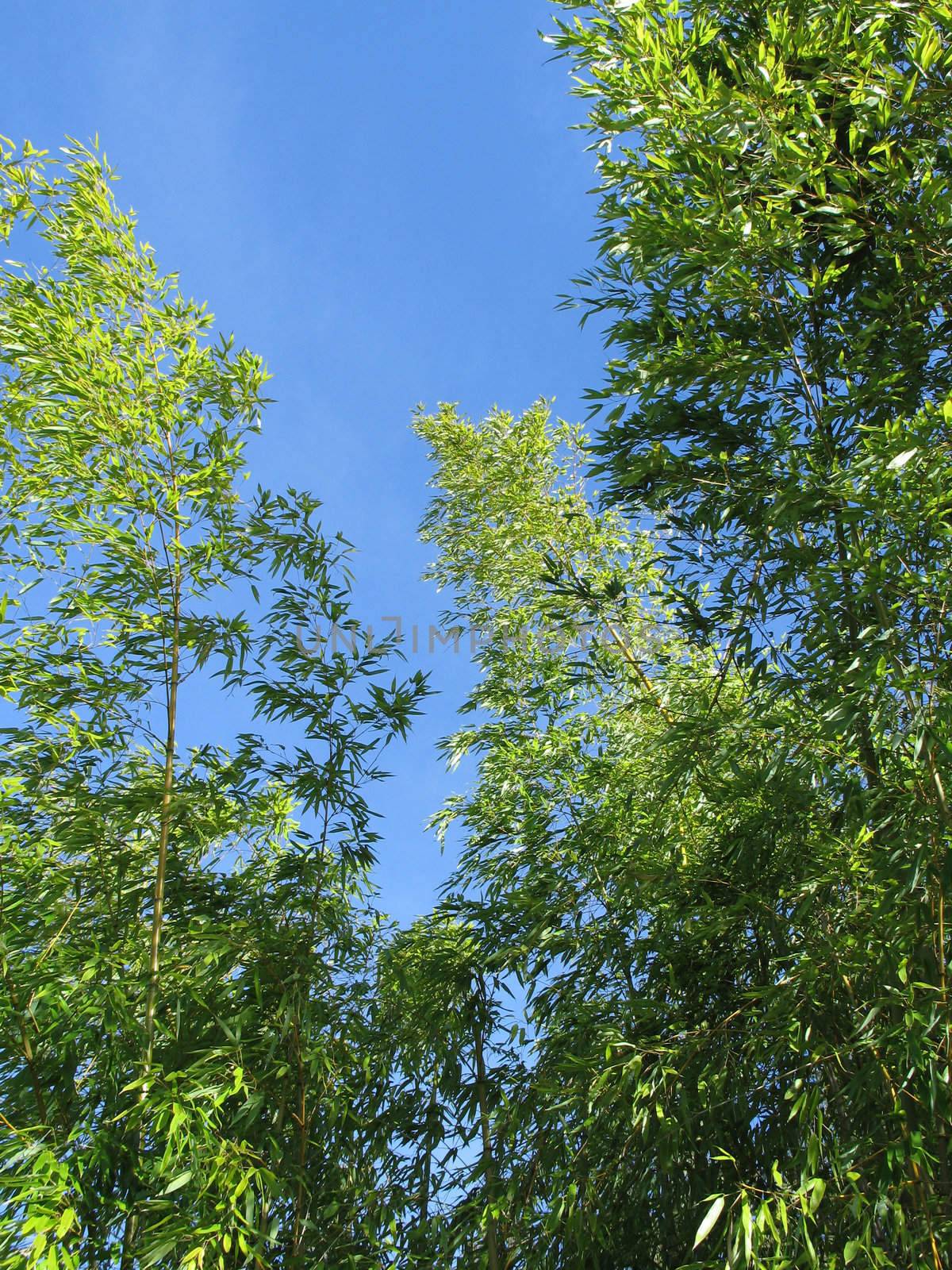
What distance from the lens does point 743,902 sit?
10.3 feet

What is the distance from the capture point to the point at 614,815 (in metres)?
3.90

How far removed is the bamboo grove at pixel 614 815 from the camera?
2662 mm

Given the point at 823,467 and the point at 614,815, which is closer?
the point at 823,467

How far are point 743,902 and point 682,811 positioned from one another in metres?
0.71

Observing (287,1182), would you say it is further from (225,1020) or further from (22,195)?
(22,195)

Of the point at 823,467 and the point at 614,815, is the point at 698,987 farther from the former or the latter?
the point at 823,467

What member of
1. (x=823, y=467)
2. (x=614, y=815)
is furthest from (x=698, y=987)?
(x=823, y=467)

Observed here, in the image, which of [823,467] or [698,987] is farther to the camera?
[698,987]

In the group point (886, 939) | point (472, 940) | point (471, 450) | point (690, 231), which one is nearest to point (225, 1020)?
point (472, 940)

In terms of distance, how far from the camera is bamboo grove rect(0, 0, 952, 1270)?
8.73ft

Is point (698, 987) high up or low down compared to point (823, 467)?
down

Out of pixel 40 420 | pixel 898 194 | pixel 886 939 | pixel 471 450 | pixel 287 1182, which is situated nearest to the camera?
pixel 886 939

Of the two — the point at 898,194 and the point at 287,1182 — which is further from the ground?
the point at 898,194

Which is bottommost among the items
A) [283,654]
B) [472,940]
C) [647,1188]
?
[647,1188]
